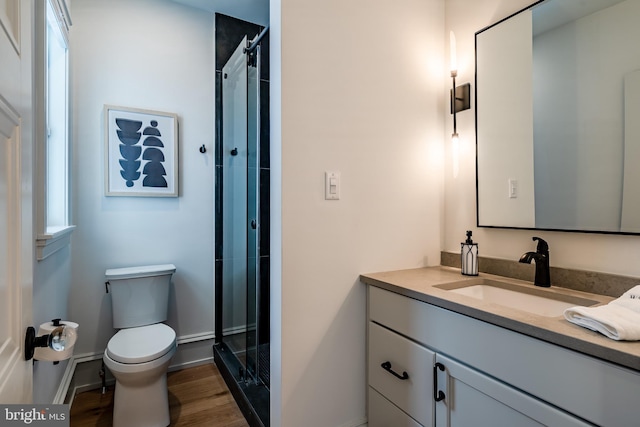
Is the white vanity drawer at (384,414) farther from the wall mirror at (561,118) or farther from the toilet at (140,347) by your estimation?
the toilet at (140,347)

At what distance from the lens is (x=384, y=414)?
132 centimetres

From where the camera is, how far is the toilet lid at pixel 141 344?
1601 millimetres

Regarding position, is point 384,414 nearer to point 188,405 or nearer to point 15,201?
point 188,405

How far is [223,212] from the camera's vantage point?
2.44m

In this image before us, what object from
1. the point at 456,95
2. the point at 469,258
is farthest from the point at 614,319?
the point at 456,95

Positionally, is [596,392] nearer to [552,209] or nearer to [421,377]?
[421,377]

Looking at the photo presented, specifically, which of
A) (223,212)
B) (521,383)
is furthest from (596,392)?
(223,212)

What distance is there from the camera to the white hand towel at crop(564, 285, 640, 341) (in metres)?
0.71

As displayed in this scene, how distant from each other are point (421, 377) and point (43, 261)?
163cm

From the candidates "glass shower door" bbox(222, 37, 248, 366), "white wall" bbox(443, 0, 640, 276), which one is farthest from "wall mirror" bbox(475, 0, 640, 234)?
"glass shower door" bbox(222, 37, 248, 366)

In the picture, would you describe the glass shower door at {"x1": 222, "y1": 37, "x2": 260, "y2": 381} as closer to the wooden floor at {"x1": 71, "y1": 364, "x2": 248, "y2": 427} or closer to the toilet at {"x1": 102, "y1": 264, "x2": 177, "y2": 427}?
the wooden floor at {"x1": 71, "y1": 364, "x2": 248, "y2": 427}

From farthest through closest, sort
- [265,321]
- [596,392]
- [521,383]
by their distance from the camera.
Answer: [265,321]
[521,383]
[596,392]

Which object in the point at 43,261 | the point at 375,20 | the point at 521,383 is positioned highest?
the point at 375,20

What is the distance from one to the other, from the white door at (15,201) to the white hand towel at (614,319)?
1250 millimetres
